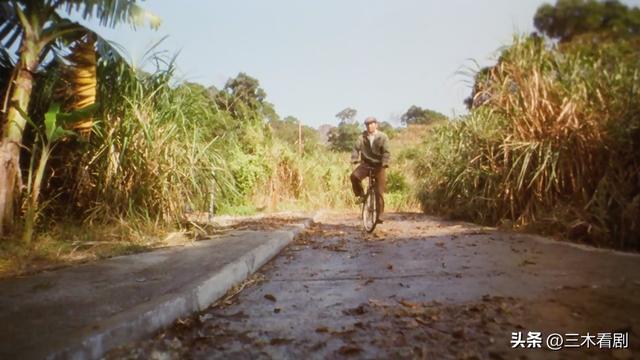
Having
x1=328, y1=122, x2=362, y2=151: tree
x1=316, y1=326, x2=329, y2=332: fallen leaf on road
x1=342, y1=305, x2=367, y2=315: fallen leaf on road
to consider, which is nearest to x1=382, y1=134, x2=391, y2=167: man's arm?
x1=342, y1=305, x2=367, y2=315: fallen leaf on road

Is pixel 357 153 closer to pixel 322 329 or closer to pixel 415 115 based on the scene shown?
pixel 322 329

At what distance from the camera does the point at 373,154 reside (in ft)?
27.7

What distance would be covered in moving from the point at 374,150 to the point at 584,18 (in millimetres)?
12206

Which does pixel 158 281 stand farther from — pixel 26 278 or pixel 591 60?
pixel 591 60

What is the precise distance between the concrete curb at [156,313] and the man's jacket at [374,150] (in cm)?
427

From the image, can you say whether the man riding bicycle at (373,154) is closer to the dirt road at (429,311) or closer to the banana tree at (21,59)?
the dirt road at (429,311)

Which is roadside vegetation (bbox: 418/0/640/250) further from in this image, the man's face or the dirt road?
the man's face

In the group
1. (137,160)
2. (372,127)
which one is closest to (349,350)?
(137,160)

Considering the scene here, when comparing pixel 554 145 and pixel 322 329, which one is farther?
pixel 554 145

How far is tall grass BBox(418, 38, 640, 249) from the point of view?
18.2 feet

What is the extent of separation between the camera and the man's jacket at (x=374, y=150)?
27.1 feet

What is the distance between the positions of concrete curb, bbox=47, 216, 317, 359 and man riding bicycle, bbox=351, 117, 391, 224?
13.8 ft

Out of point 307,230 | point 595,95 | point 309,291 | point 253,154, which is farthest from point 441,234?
point 253,154

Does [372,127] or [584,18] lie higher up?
[584,18]
